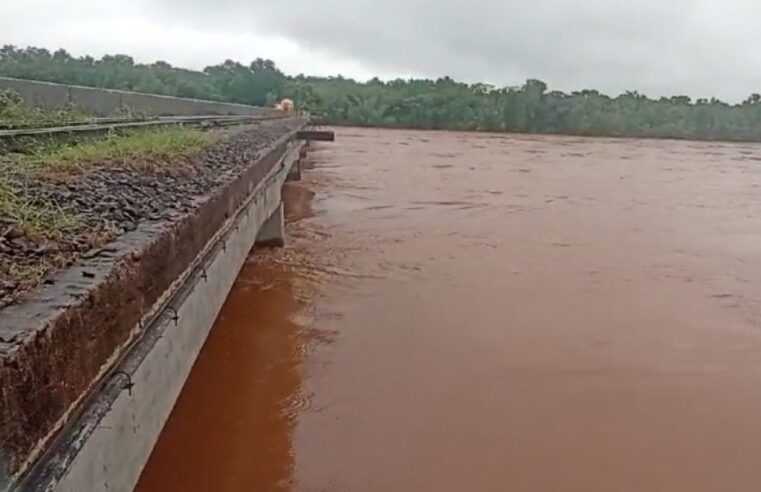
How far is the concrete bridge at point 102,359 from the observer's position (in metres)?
1.67

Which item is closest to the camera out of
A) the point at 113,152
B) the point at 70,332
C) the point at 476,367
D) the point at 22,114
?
the point at 70,332

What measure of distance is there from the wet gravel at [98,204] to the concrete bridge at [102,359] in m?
0.08

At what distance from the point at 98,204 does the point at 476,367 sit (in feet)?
11.1

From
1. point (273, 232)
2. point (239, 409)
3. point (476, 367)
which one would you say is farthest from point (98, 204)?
point (273, 232)

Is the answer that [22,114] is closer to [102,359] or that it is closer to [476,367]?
[476,367]

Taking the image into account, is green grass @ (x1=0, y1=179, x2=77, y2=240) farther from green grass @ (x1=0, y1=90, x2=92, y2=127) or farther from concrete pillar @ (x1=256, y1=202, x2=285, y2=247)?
concrete pillar @ (x1=256, y1=202, x2=285, y2=247)

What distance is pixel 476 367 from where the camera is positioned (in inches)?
231

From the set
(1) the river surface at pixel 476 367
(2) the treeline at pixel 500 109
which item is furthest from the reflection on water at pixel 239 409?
(2) the treeline at pixel 500 109

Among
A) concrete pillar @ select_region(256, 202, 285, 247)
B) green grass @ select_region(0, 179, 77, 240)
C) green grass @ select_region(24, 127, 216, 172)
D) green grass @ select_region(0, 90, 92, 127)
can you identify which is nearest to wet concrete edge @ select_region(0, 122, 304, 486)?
green grass @ select_region(0, 179, 77, 240)

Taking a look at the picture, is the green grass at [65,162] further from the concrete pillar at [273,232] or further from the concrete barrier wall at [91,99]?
the concrete pillar at [273,232]

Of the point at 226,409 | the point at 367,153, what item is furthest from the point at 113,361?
the point at 367,153

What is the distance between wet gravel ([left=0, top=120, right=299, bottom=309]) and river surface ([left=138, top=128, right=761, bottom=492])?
144cm

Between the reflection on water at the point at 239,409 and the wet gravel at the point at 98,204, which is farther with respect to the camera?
the reflection on water at the point at 239,409

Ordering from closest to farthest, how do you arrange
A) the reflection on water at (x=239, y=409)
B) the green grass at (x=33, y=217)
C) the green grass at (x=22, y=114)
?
the green grass at (x=33, y=217) < the reflection on water at (x=239, y=409) < the green grass at (x=22, y=114)
